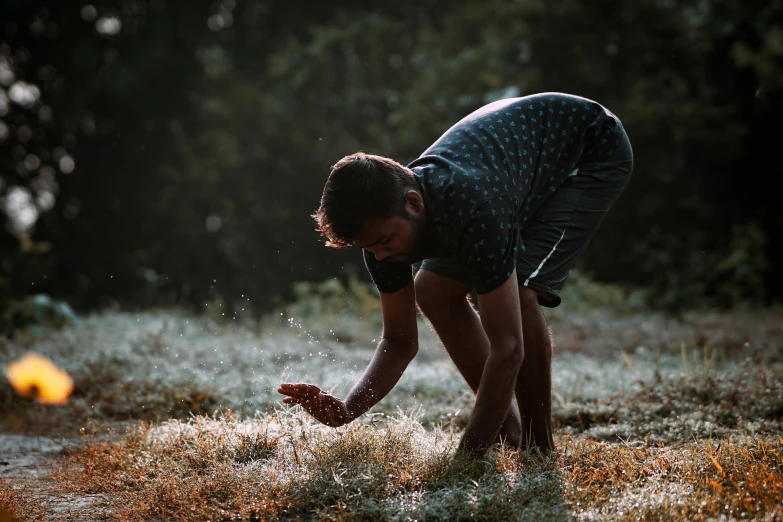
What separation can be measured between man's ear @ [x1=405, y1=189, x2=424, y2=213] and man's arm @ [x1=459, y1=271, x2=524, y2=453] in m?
0.36

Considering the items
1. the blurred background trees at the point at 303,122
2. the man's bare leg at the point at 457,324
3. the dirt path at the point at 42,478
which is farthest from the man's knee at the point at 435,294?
the blurred background trees at the point at 303,122

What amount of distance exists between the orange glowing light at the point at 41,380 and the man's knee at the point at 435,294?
283cm

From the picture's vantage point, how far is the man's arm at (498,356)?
2.71 meters

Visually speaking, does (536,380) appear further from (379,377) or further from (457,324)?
(379,377)

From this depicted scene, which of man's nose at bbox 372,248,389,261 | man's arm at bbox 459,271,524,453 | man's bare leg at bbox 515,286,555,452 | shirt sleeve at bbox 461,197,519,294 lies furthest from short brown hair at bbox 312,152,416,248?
man's bare leg at bbox 515,286,555,452

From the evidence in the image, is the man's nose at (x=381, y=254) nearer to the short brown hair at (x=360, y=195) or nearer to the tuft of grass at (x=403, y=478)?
the short brown hair at (x=360, y=195)

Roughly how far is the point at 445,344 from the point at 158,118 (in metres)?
10.4

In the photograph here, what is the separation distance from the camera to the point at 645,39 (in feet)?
38.1

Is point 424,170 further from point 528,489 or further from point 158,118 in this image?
point 158,118

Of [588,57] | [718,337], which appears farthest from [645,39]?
[718,337]

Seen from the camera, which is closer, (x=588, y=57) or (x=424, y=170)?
(x=424, y=170)

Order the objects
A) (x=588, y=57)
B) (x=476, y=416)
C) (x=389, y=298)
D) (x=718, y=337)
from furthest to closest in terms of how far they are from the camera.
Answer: (x=588, y=57), (x=718, y=337), (x=389, y=298), (x=476, y=416)

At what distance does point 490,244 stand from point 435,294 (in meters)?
0.60

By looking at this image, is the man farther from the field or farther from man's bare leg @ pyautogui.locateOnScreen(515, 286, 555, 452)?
the field
